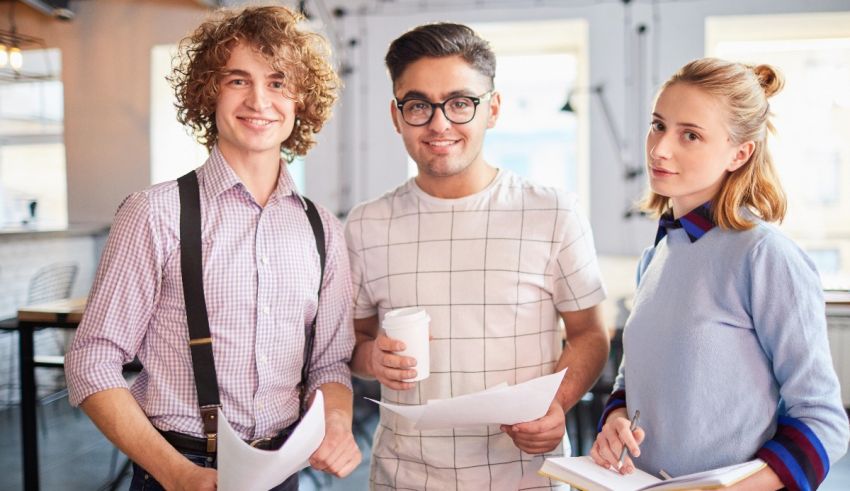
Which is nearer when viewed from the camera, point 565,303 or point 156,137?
point 565,303

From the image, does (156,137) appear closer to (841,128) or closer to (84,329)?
(84,329)

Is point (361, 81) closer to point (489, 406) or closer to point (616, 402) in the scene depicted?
point (616, 402)

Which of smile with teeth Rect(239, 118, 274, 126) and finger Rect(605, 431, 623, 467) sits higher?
smile with teeth Rect(239, 118, 274, 126)

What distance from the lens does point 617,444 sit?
116 cm

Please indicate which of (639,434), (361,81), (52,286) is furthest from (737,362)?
(52,286)

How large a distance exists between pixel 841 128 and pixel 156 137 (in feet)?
17.3

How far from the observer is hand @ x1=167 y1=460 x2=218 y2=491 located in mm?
1105

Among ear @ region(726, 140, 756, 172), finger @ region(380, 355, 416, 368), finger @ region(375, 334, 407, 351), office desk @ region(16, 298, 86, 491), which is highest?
ear @ region(726, 140, 756, 172)

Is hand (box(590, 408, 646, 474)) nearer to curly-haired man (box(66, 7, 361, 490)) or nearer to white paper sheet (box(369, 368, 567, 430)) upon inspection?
white paper sheet (box(369, 368, 567, 430))

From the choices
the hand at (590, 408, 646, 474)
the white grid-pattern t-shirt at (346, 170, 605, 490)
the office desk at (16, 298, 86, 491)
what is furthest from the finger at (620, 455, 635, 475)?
the office desk at (16, 298, 86, 491)

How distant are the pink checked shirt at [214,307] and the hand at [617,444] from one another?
0.61 meters

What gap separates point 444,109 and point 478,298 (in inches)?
17.0

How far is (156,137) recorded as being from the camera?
5.50 metres

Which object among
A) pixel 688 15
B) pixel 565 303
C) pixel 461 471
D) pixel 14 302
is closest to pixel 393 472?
pixel 461 471
